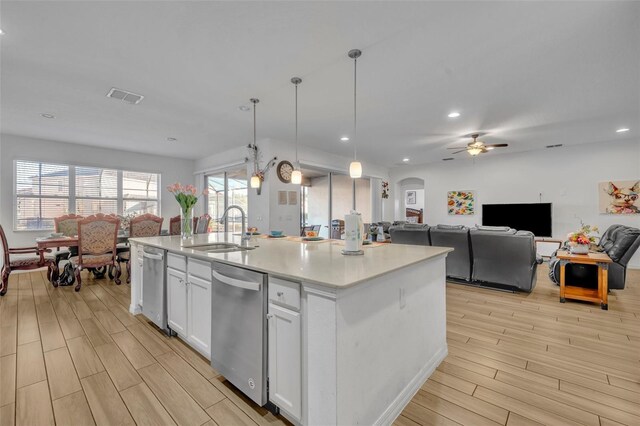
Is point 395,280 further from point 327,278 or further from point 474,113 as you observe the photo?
point 474,113

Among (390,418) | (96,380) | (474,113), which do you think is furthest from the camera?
(474,113)

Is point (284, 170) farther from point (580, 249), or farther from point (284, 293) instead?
point (580, 249)

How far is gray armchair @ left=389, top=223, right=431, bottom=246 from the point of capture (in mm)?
4516

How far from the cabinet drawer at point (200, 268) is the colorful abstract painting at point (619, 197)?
7.88m

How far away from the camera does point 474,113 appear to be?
405 cm

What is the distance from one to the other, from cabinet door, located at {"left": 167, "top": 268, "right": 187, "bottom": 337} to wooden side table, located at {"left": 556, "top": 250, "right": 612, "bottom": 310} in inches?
171

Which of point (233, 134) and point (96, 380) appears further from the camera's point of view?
point (233, 134)

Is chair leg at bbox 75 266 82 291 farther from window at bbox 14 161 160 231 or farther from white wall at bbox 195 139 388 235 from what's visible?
white wall at bbox 195 139 388 235

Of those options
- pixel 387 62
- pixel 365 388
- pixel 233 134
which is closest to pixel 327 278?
pixel 365 388

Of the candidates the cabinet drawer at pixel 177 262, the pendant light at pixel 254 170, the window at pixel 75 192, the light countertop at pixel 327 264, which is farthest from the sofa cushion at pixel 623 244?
the window at pixel 75 192

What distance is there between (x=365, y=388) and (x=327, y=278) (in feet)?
2.01

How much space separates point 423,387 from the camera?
6.05ft

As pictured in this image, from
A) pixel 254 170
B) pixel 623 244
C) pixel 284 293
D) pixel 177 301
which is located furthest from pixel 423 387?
pixel 254 170

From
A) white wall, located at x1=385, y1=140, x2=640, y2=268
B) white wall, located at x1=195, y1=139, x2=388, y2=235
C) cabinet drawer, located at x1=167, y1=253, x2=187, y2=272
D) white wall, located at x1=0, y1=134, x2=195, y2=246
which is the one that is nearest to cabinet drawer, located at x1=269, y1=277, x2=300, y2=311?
cabinet drawer, located at x1=167, y1=253, x2=187, y2=272
